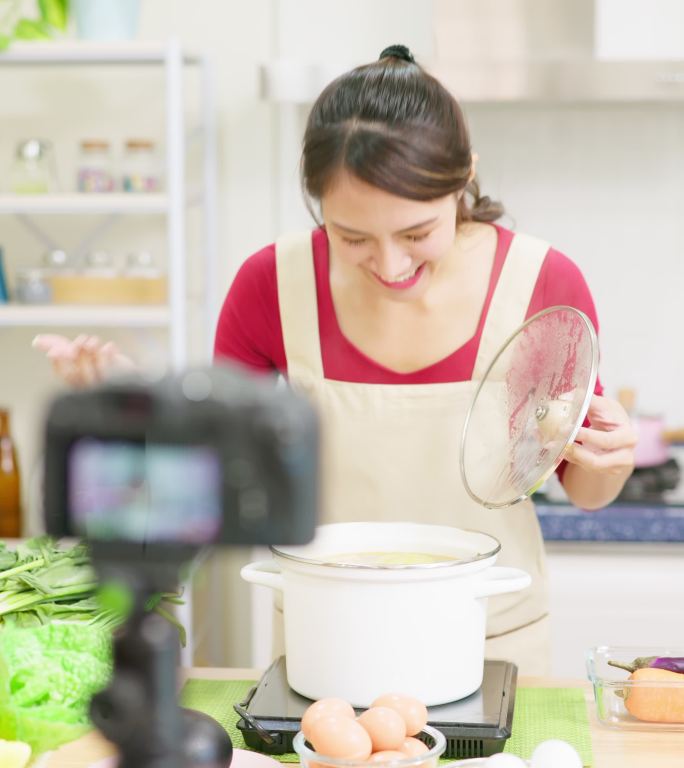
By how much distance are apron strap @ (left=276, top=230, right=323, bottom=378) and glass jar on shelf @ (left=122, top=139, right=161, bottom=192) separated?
1.06 metres

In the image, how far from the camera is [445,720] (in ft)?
3.54

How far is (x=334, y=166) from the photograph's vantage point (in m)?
1.32

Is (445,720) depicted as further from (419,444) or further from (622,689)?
(419,444)

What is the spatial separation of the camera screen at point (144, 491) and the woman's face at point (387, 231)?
0.85m

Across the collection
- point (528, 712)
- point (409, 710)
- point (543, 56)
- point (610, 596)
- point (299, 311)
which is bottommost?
point (610, 596)

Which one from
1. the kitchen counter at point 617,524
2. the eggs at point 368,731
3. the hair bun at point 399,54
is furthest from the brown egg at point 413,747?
the kitchen counter at point 617,524

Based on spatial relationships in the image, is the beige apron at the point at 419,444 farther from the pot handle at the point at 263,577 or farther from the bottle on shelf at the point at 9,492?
the bottle on shelf at the point at 9,492

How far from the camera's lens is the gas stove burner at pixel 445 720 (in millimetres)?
1070

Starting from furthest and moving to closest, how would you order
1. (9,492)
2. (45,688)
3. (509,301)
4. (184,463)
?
(9,492)
(509,301)
(45,688)
(184,463)

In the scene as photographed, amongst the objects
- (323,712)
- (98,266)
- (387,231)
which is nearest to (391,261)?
(387,231)

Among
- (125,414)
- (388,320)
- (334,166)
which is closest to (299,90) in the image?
(388,320)

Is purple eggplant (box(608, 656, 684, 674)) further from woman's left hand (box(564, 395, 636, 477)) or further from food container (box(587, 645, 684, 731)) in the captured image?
woman's left hand (box(564, 395, 636, 477))

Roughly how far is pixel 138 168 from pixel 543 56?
0.93m

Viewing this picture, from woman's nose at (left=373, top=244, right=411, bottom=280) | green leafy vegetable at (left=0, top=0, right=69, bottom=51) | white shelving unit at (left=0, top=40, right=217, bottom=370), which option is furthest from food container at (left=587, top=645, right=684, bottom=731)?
green leafy vegetable at (left=0, top=0, right=69, bottom=51)
